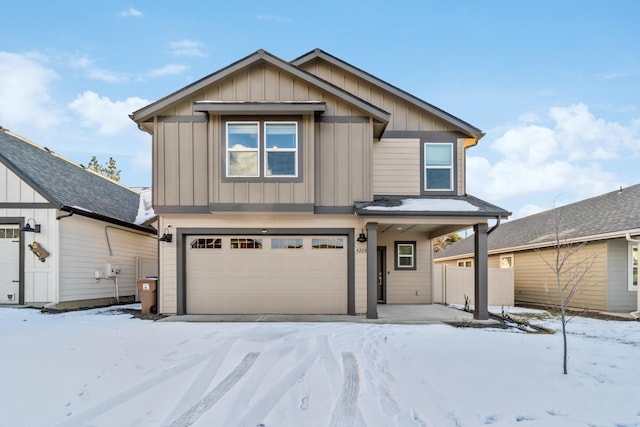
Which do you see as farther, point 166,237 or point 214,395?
point 166,237

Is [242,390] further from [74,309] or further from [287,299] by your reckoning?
[74,309]

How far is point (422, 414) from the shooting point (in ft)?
12.5

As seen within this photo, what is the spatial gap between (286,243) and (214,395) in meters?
6.06

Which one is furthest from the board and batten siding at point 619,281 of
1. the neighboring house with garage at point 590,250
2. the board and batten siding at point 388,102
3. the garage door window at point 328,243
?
Result: the garage door window at point 328,243

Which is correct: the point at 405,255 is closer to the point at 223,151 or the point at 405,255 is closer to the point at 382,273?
the point at 382,273

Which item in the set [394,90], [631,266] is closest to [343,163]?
[394,90]

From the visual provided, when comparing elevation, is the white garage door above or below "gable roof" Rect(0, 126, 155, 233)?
below

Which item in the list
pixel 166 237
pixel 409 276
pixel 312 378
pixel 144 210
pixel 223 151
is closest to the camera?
pixel 312 378

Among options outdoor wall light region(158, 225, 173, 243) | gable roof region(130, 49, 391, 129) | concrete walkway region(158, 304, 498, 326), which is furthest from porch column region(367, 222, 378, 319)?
outdoor wall light region(158, 225, 173, 243)

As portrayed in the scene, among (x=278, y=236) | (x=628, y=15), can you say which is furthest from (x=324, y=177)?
(x=628, y=15)

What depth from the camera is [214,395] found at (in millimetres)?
4289

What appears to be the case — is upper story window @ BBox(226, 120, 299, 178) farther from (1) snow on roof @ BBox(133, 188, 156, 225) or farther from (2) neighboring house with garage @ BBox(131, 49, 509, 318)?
(1) snow on roof @ BBox(133, 188, 156, 225)

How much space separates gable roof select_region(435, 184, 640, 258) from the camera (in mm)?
11359

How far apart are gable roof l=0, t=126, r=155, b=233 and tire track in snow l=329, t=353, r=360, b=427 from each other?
9599 mm
